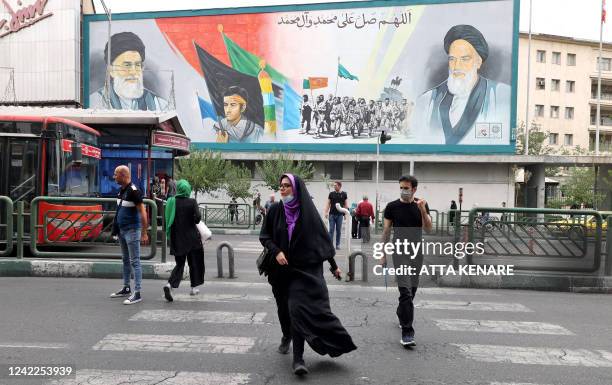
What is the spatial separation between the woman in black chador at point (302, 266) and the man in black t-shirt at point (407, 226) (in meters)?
1.10

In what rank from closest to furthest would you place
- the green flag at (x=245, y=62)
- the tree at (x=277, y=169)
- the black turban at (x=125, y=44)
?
1. the tree at (x=277, y=169)
2. the green flag at (x=245, y=62)
3. the black turban at (x=125, y=44)

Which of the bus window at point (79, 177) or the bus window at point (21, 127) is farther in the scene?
the bus window at point (79, 177)

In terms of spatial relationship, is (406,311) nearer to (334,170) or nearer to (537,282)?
(537,282)

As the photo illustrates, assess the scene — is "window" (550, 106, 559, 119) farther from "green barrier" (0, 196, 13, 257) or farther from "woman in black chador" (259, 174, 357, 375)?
"woman in black chador" (259, 174, 357, 375)

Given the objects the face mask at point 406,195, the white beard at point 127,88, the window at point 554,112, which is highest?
the window at point 554,112

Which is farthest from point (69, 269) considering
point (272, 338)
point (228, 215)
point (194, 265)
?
point (228, 215)

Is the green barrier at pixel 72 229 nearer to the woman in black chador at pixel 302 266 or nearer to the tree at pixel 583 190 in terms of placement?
the woman in black chador at pixel 302 266

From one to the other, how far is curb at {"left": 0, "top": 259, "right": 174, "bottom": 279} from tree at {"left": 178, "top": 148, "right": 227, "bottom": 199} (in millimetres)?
18143

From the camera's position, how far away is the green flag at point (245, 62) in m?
36.3

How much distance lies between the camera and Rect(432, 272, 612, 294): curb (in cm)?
863

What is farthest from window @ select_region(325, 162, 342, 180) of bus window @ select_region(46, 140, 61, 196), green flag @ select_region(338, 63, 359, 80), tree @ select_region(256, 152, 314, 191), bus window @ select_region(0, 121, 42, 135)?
bus window @ select_region(0, 121, 42, 135)

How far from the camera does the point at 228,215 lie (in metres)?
21.0

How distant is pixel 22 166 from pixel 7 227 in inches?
74.8

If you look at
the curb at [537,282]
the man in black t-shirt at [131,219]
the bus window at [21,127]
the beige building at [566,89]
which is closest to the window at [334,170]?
the bus window at [21,127]
